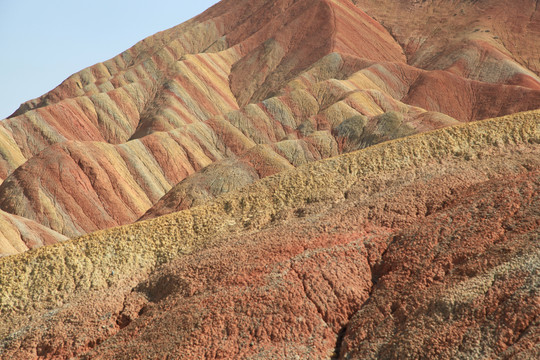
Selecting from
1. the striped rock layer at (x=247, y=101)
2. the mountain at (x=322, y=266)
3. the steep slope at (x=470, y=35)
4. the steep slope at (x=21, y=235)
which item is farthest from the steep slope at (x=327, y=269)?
the steep slope at (x=470, y=35)

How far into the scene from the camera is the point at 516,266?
16453 millimetres

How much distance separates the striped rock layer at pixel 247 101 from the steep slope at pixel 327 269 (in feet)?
83.0

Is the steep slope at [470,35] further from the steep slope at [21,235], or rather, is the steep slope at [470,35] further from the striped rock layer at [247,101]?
the steep slope at [21,235]

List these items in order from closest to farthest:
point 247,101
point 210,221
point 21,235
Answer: point 210,221
point 21,235
point 247,101

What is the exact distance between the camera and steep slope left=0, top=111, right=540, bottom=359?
1636 cm

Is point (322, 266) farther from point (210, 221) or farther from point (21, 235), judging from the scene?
point (21, 235)

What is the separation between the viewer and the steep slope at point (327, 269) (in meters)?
16.4

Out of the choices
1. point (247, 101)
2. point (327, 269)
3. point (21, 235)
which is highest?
point (21, 235)

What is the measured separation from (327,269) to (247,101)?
85.0 m

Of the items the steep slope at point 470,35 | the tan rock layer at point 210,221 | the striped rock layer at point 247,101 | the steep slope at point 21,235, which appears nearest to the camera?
the tan rock layer at point 210,221

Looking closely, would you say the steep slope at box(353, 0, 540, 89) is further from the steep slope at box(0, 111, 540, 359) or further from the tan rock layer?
the steep slope at box(0, 111, 540, 359)

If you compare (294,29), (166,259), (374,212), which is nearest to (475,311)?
(374,212)

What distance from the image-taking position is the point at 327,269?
19.5 meters

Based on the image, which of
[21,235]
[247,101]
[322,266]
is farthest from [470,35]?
[322,266]
